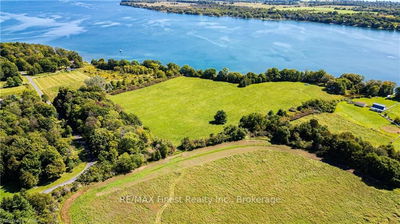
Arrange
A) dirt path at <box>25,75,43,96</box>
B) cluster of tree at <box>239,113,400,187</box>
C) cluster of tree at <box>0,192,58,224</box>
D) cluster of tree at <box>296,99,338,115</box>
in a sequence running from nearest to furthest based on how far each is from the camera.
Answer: cluster of tree at <box>0,192,58,224</box> → cluster of tree at <box>239,113,400,187</box> → cluster of tree at <box>296,99,338,115</box> → dirt path at <box>25,75,43,96</box>

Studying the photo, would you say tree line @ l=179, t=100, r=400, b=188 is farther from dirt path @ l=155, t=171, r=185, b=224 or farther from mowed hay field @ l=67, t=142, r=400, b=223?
dirt path @ l=155, t=171, r=185, b=224

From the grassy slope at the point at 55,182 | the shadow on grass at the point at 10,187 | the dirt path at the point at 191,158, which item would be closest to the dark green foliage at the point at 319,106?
the dirt path at the point at 191,158

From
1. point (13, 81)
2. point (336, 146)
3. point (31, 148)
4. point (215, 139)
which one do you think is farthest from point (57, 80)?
point (336, 146)

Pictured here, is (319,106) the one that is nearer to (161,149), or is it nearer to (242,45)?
(161,149)

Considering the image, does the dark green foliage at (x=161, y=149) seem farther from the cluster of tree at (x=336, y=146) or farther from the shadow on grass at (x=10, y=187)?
the shadow on grass at (x=10, y=187)

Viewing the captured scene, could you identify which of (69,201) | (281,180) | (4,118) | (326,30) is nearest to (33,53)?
(4,118)

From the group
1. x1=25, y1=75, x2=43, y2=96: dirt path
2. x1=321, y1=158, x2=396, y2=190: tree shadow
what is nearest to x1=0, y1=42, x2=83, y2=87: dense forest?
x1=25, y1=75, x2=43, y2=96: dirt path

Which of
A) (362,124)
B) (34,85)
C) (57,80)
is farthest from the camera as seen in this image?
(57,80)

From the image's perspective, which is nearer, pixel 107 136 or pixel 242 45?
pixel 107 136

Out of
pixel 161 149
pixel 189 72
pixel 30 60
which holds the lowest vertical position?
pixel 161 149
